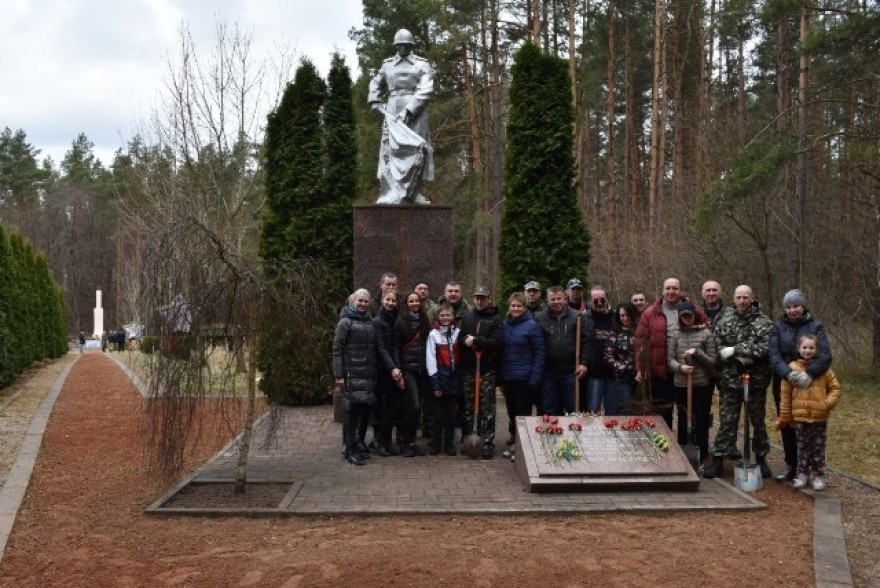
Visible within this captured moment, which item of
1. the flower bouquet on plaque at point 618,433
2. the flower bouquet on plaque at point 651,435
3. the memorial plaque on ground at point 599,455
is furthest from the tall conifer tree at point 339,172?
the flower bouquet on plaque at point 651,435

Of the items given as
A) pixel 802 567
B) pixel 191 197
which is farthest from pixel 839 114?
pixel 802 567

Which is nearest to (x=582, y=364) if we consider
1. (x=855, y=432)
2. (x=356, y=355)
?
(x=356, y=355)

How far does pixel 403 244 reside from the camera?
32.4 feet

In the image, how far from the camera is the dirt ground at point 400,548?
4.60 metres

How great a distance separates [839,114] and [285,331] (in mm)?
21801

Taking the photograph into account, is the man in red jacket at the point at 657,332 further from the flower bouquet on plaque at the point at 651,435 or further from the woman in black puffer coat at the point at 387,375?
the woman in black puffer coat at the point at 387,375

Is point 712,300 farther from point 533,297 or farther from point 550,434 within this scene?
point 550,434

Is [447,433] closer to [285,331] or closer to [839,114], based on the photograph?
[285,331]

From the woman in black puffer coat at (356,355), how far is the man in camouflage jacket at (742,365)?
3074 millimetres

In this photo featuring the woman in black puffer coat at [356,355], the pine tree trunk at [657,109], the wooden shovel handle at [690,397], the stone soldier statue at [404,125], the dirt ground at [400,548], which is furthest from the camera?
the pine tree trunk at [657,109]

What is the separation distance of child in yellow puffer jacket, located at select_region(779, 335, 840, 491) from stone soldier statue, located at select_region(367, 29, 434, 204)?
5122 millimetres

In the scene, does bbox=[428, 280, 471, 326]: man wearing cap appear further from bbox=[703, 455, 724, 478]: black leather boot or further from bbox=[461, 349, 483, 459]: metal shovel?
bbox=[703, 455, 724, 478]: black leather boot

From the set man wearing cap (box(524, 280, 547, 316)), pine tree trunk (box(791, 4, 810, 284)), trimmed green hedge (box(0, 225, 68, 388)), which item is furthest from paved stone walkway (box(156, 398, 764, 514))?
pine tree trunk (box(791, 4, 810, 284))

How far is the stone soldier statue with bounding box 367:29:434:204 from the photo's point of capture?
10.1 m
